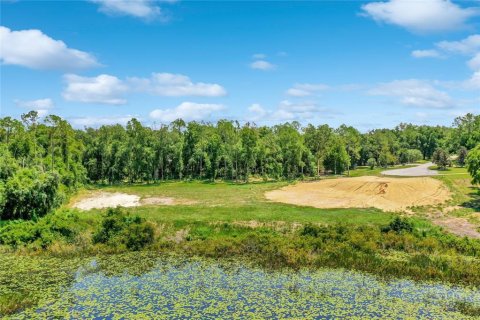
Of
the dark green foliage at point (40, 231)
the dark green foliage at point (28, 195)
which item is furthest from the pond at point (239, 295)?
the dark green foliage at point (28, 195)

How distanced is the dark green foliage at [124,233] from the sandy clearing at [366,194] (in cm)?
2867

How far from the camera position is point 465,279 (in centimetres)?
2875

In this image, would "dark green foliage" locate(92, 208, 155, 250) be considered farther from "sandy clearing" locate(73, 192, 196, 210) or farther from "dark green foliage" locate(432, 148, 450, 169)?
"dark green foliage" locate(432, 148, 450, 169)

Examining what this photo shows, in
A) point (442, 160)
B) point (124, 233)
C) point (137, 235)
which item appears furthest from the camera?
point (442, 160)

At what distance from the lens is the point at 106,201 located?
218ft

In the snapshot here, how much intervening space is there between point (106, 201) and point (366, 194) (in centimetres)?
4561

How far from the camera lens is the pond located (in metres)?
23.3

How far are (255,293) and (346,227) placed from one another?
18.9 metres

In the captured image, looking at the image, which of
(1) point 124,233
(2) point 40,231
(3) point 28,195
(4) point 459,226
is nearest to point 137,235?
(1) point 124,233

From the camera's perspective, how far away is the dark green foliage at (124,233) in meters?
37.9

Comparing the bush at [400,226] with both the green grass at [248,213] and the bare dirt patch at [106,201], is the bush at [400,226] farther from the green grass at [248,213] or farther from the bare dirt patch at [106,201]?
the bare dirt patch at [106,201]

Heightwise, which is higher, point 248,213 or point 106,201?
point 106,201

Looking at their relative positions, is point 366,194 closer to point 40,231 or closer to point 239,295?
point 239,295

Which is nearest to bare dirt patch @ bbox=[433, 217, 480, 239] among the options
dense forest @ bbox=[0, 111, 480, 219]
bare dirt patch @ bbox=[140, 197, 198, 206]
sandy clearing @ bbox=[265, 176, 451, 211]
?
sandy clearing @ bbox=[265, 176, 451, 211]
